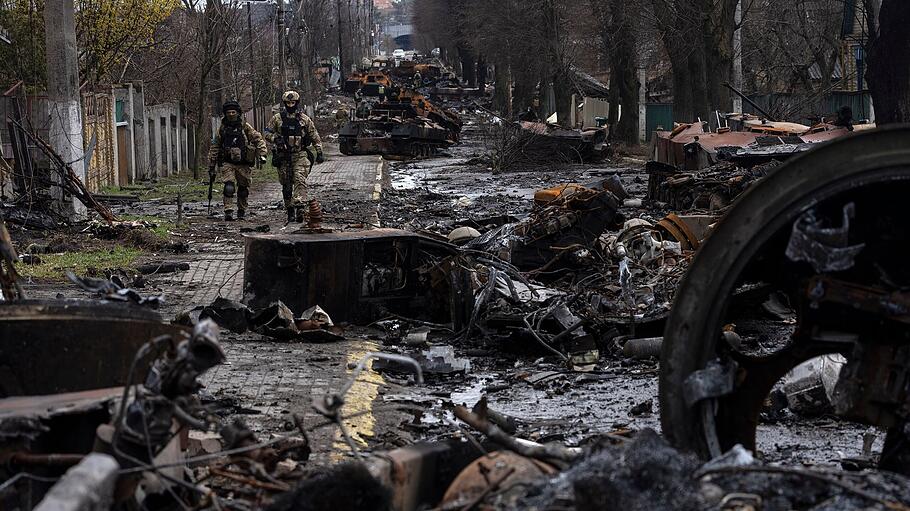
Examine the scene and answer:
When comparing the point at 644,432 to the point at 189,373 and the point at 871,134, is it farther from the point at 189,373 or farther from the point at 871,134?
the point at 189,373

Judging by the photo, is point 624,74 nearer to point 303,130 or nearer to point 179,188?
point 179,188

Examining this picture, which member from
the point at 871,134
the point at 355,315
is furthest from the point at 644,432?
the point at 355,315

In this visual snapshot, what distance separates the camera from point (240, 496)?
4.58 m

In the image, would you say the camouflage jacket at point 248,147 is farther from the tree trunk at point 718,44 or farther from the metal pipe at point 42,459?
the metal pipe at point 42,459

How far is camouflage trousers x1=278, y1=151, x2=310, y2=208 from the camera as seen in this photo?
65.9ft

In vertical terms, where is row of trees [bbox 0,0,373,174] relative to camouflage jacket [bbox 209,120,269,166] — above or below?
above

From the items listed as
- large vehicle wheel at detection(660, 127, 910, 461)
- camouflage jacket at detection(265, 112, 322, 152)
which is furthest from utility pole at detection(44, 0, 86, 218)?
large vehicle wheel at detection(660, 127, 910, 461)

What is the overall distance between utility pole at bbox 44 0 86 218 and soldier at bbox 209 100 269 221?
2355mm

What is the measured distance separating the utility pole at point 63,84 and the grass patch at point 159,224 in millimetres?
958

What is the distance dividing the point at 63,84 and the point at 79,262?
529 centimetres

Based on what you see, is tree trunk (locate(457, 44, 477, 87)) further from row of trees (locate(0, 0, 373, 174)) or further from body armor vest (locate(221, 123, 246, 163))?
body armor vest (locate(221, 123, 246, 163))

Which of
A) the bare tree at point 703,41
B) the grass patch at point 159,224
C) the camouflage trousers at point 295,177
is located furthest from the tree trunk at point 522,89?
the grass patch at point 159,224

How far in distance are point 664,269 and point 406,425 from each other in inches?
211

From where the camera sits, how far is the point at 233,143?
20.6 m
